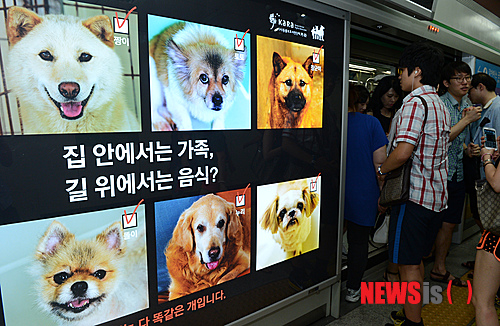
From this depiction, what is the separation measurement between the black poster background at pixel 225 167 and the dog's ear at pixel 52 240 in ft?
0.18

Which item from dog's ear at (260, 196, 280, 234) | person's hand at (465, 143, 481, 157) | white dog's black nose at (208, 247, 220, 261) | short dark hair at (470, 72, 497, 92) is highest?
short dark hair at (470, 72, 497, 92)

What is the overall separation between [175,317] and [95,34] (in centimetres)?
133

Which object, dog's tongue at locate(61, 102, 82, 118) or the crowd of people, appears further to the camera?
the crowd of people

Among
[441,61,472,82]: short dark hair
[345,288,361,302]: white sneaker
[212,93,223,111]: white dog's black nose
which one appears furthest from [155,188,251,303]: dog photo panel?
[441,61,472,82]: short dark hair

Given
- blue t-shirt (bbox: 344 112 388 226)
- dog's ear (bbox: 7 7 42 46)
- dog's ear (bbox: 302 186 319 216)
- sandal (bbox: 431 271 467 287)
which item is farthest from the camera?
sandal (bbox: 431 271 467 287)

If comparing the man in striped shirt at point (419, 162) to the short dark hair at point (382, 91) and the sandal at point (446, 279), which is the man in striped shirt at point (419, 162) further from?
the sandal at point (446, 279)

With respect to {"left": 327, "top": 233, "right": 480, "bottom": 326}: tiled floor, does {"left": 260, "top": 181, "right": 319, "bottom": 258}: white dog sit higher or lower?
higher

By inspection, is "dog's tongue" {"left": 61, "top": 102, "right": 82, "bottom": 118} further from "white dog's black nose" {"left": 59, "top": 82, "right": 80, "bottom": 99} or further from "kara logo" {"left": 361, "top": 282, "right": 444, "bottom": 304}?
"kara logo" {"left": 361, "top": 282, "right": 444, "bottom": 304}

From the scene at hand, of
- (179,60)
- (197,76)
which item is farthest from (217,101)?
(179,60)

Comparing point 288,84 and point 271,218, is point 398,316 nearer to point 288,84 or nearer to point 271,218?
point 271,218

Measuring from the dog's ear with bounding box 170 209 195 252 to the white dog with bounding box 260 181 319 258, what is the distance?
471 mm

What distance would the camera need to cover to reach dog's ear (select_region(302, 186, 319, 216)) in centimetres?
215

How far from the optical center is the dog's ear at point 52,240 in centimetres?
124

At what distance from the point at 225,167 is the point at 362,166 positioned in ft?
4.23
